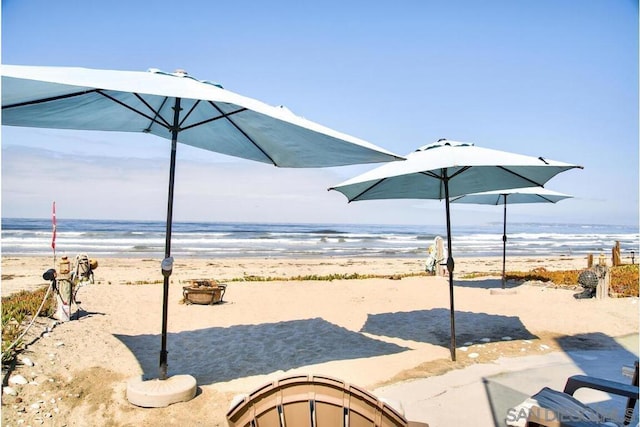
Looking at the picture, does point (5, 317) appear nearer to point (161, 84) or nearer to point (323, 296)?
point (161, 84)

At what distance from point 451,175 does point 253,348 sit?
3.94 metres

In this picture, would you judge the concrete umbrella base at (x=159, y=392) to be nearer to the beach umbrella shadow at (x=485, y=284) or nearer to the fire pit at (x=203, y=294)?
the fire pit at (x=203, y=294)

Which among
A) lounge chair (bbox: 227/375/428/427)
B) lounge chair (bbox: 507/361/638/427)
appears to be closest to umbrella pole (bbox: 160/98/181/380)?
lounge chair (bbox: 227/375/428/427)

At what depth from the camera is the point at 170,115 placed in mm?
5684

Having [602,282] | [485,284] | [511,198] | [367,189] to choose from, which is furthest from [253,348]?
[511,198]

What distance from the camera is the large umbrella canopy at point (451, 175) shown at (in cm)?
514

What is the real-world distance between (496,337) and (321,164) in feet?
13.4

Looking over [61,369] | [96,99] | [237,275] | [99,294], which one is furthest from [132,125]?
[237,275]

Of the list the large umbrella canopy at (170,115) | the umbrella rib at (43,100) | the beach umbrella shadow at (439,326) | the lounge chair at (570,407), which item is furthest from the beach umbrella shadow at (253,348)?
the umbrella rib at (43,100)

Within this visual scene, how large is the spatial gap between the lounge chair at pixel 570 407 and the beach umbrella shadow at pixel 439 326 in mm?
3275

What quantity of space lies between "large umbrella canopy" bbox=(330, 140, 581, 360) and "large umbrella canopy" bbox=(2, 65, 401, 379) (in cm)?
87

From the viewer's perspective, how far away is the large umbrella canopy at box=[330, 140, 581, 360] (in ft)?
16.9

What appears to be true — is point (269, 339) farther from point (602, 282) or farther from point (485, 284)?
point (485, 284)

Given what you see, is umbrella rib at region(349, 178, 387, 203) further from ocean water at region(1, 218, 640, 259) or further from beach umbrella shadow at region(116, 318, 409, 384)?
ocean water at region(1, 218, 640, 259)
